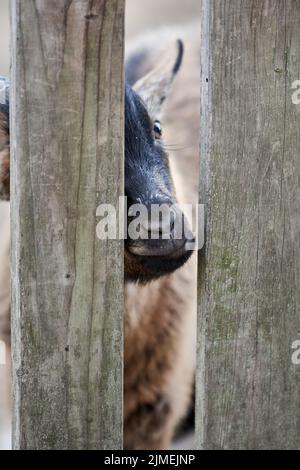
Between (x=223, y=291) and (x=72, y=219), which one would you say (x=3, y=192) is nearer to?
(x=72, y=219)

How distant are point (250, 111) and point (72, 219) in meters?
0.60

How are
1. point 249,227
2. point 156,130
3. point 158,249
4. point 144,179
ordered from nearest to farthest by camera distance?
point 249,227
point 158,249
point 144,179
point 156,130

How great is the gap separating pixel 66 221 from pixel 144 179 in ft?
2.15

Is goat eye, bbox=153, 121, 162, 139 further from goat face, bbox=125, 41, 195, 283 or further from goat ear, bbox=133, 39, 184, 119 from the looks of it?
goat ear, bbox=133, 39, 184, 119

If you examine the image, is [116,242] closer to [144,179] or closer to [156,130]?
[144,179]

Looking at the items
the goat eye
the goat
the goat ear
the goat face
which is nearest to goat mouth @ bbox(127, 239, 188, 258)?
the goat face

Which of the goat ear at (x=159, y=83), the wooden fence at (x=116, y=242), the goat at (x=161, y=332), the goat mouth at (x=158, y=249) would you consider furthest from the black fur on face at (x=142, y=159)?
the goat ear at (x=159, y=83)

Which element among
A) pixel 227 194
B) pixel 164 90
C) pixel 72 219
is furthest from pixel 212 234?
pixel 164 90

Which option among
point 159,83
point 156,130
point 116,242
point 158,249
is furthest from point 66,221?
point 159,83

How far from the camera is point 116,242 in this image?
1.95m

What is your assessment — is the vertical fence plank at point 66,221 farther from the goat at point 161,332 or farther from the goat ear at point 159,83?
the goat ear at point 159,83

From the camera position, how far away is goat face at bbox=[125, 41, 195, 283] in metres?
2.29

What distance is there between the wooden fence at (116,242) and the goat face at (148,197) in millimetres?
266

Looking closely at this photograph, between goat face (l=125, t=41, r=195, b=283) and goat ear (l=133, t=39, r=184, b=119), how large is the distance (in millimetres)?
736
